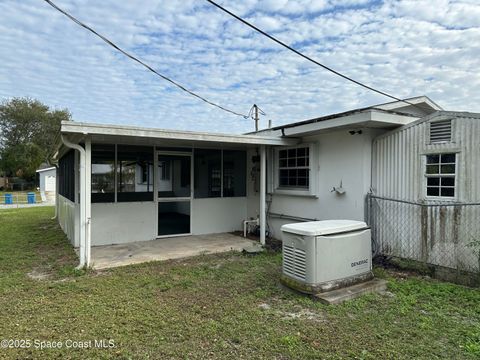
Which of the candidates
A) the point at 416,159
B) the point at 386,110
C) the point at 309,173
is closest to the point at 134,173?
the point at 309,173

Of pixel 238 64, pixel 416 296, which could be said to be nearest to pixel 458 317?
pixel 416 296

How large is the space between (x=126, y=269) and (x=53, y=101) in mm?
41208

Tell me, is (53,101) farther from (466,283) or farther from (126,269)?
(466,283)

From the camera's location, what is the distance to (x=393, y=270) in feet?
17.6

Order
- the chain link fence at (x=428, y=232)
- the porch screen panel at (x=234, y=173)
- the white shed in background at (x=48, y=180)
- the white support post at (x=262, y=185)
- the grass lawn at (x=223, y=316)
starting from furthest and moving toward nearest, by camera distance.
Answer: the white shed in background at (x=48, y=180) → the porch screen panel at (x=234, y=173) → the white support post at (x=262, y=185) → the chain link fence at (x=428, y=232) → the grass lawn at (x=223, y=316)

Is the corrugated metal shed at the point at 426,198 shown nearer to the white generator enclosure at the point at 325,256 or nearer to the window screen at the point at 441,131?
the window screen at the point at 441,131

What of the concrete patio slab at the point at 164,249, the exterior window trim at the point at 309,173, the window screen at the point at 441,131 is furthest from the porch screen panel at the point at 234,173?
the window screen at the point at 441,131

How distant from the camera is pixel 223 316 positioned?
11.7 feet

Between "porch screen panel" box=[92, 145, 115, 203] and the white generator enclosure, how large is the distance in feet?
15.3

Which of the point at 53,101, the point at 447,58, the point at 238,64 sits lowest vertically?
the point at 447,58

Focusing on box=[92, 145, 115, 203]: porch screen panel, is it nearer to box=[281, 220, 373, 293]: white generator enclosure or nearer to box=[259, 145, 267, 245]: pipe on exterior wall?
box=[259, 145, 267, 245]: pipe on exterior wall

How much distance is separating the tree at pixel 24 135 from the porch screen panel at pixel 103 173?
33.4 m

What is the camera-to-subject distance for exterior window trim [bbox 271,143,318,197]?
6918mm

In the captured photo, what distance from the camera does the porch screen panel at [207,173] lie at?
329 inches
